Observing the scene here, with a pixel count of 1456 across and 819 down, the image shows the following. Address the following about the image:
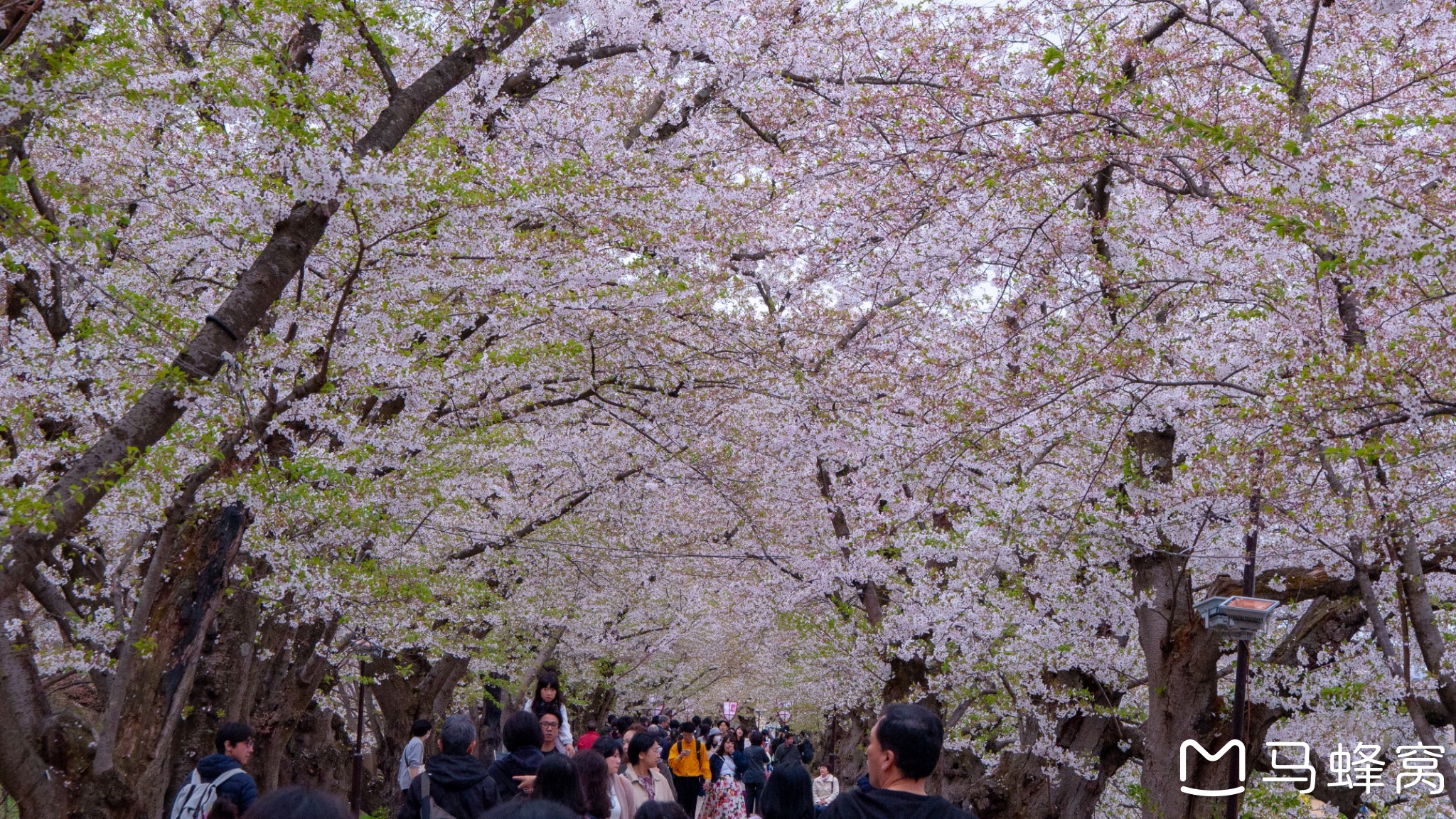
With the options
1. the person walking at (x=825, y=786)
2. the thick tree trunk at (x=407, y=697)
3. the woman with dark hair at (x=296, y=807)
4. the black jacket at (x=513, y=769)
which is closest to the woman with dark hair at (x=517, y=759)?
the black jacket at (x=513, y=769)

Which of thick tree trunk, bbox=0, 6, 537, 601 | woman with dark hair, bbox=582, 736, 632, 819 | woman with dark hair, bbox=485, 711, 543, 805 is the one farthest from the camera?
woman with dark hair, bbox=485, 711, 543, 805

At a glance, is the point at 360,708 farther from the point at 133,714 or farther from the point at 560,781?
the point at 560,781

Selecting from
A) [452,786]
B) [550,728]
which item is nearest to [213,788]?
[452,786]

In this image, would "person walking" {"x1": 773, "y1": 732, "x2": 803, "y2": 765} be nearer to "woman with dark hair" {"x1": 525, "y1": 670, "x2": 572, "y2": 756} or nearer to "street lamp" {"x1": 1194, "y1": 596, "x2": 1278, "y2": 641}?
"woman with dark hair" {"x1": 525, "y1": 670, "x2": 572, "y2": 756}

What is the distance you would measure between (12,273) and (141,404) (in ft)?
12.8

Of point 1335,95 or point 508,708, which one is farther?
point 508,708

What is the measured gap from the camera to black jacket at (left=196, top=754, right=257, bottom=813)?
21.6ft

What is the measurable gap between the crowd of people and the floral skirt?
3133 millimetres

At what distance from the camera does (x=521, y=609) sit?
21734 millimetres

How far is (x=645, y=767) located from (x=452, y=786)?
2.19 metres

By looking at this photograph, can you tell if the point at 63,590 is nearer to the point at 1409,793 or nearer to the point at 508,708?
the point at 1409,793

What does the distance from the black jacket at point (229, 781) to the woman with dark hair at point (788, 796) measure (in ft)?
9.37

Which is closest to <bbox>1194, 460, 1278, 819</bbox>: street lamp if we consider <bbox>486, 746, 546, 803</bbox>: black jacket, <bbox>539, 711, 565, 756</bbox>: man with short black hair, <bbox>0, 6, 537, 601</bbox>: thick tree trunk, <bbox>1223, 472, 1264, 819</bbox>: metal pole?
<bbox>1223, 472, 1264, 819</bbox>: metal pole

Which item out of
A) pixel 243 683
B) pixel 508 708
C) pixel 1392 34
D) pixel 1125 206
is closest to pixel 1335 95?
pixel 1392 34
